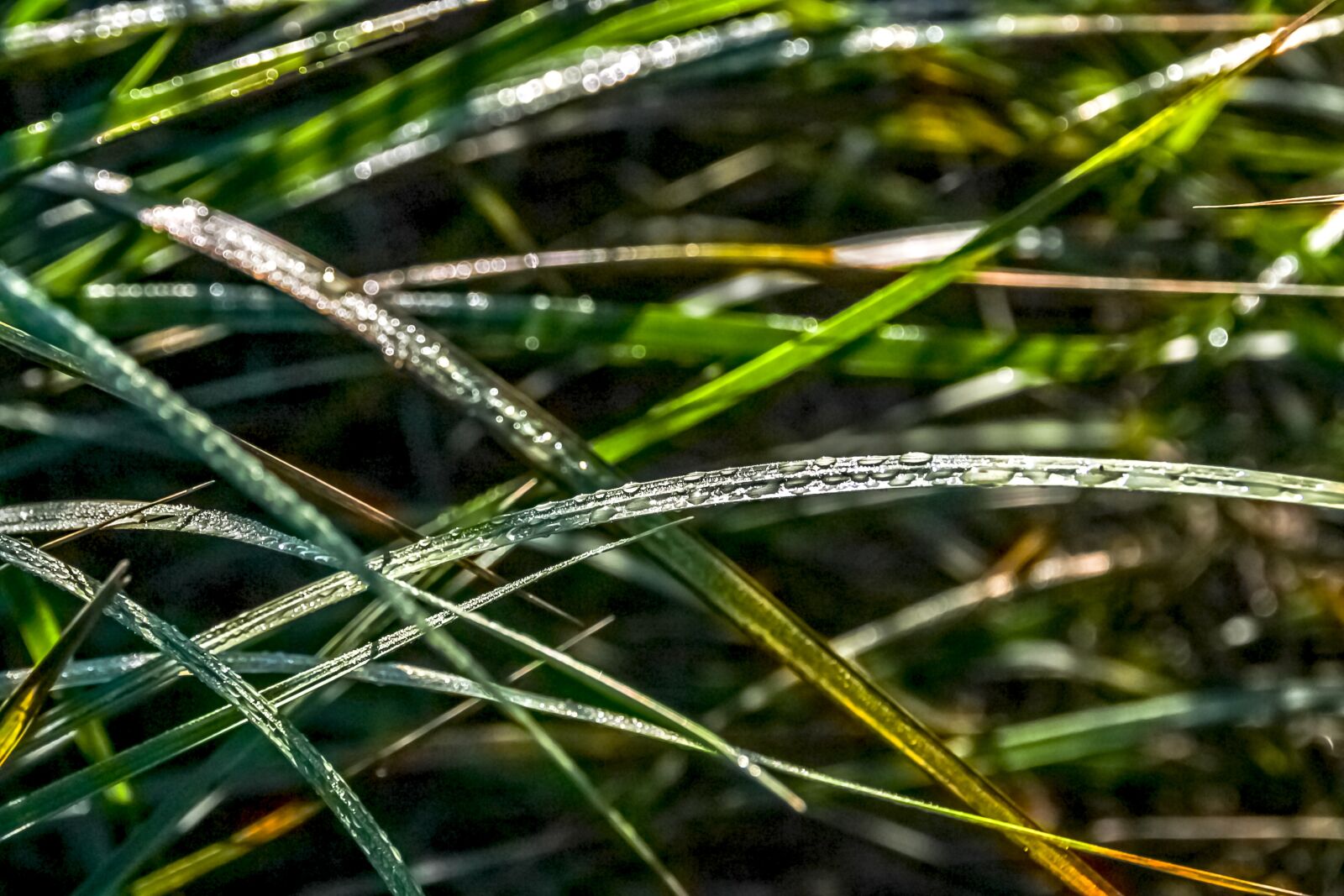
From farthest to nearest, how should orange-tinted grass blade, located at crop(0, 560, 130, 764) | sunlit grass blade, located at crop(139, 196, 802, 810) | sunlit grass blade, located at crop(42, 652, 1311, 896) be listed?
sunlit grass blade, located at crop(139, 196, 802, 810), sunlit grass blade, located at crop(42, 652, 1311, 896), orange-tinted grass blade, located at crop(0, 560, 130, 764)

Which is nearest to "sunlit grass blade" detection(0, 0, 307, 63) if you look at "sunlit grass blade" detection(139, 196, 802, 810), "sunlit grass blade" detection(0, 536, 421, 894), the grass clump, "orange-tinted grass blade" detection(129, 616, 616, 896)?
the grass clump

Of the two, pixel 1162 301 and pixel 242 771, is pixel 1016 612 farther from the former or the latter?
pixel 242 771

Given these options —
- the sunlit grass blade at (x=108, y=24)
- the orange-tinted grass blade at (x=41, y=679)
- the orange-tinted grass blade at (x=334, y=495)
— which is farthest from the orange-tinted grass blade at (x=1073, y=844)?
the sunlit grass blade at (x=108, y=24)

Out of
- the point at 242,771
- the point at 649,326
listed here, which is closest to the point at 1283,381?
the point at 649,326

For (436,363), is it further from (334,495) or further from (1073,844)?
(1073,844)

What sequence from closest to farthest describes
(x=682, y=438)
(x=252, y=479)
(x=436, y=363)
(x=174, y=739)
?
1. (x=252, y=479)
2. (x=174, y=739)
3. (x=436, y=363)
4. (x=682, y=438)

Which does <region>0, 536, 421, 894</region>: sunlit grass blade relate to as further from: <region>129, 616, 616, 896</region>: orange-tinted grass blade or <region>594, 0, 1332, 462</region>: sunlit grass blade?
<region>594, 0, 1332, 462</region>: sunlit grass blade

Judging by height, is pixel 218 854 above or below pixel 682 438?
below

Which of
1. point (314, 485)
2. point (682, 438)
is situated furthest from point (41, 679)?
point (682, 438)
